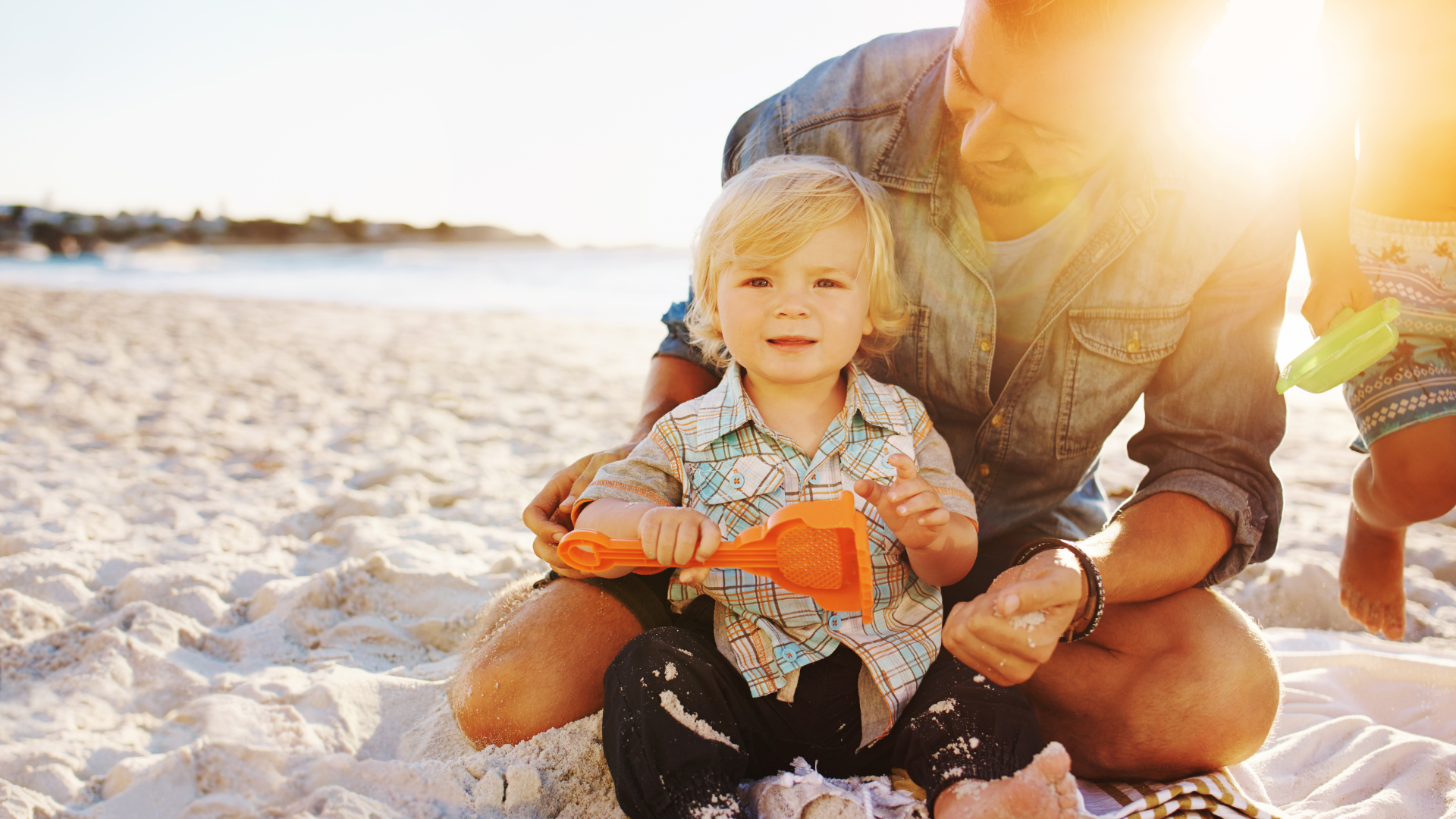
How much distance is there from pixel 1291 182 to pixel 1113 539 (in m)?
1.01

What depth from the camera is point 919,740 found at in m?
1.40

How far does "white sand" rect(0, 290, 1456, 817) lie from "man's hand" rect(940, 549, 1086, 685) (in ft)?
2.25

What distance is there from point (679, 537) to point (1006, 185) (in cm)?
106

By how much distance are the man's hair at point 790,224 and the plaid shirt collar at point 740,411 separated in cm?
17

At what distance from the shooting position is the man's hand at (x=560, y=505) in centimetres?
165

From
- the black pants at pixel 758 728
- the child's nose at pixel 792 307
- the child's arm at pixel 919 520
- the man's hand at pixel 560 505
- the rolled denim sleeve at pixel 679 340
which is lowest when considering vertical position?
the black pants at pixel 758 728

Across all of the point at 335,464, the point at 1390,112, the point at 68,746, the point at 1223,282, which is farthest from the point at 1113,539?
the point at 335,464

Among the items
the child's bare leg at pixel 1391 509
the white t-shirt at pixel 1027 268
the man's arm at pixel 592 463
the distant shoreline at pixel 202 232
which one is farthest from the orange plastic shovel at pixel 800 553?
the distant shoreline at pixel 202 232

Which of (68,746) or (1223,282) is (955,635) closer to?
(1223,282)

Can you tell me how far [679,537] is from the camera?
1314 millimetres

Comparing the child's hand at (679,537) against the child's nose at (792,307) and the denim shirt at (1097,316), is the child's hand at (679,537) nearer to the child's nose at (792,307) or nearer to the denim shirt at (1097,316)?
the child's nose at (792,307)

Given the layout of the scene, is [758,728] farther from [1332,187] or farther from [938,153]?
[1332,187]

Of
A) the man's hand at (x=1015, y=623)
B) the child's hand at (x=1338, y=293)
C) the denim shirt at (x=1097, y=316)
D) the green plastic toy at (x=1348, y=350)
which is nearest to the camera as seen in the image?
the man's hand at (x=1015, y=623)

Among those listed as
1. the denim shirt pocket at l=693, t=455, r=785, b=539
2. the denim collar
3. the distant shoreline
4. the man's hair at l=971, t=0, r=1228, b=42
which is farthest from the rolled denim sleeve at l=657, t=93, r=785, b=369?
→ the distant shoreline
